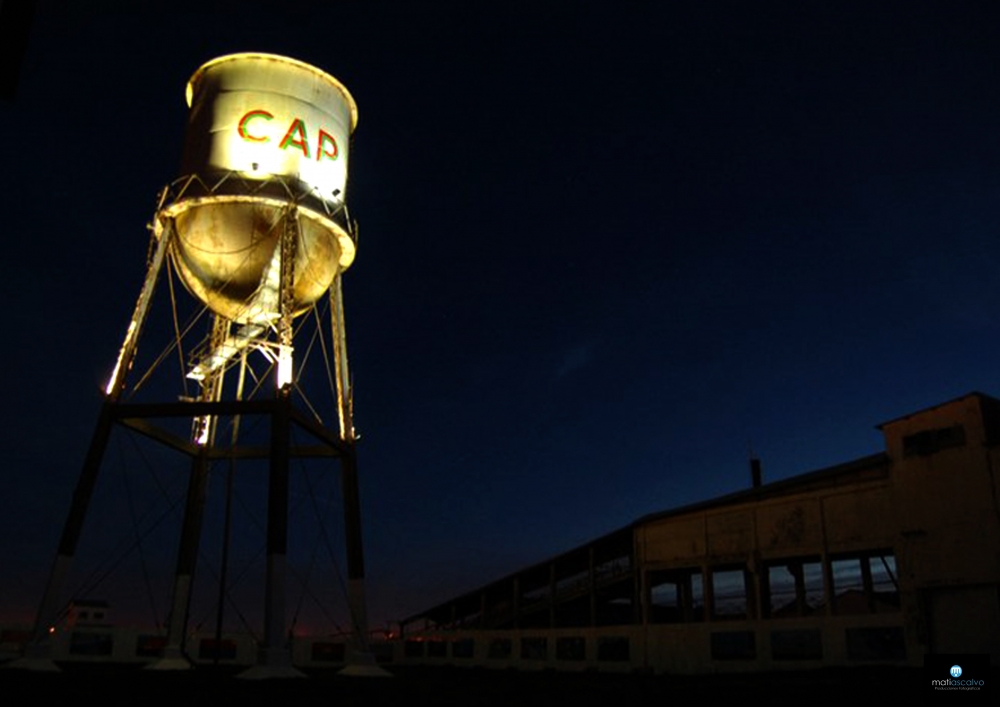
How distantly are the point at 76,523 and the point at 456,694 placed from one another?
10396mm

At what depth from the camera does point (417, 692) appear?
16688 millimetres

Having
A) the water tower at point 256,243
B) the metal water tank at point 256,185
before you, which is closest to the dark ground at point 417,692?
the water tower at point 256,243

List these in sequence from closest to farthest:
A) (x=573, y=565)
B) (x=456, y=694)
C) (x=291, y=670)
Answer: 1. (x=456, y=694)
2. (x=291, y=670)
3. (x=573, y=565)

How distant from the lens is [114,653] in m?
31.5

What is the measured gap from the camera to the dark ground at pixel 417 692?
13.6m

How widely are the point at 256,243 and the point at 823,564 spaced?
22188mm

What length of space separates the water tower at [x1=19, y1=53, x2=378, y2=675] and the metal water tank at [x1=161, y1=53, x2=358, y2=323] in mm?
34

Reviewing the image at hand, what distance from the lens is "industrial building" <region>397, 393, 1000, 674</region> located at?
24438mm

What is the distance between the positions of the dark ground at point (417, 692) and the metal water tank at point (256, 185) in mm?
10477

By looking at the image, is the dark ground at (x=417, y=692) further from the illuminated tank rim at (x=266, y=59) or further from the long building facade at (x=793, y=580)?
the illuminated tank rim at (x=266, y=59)

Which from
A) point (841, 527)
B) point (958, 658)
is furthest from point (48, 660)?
point (841, 527)

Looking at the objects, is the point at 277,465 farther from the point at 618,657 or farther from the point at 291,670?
the point at 618,657
